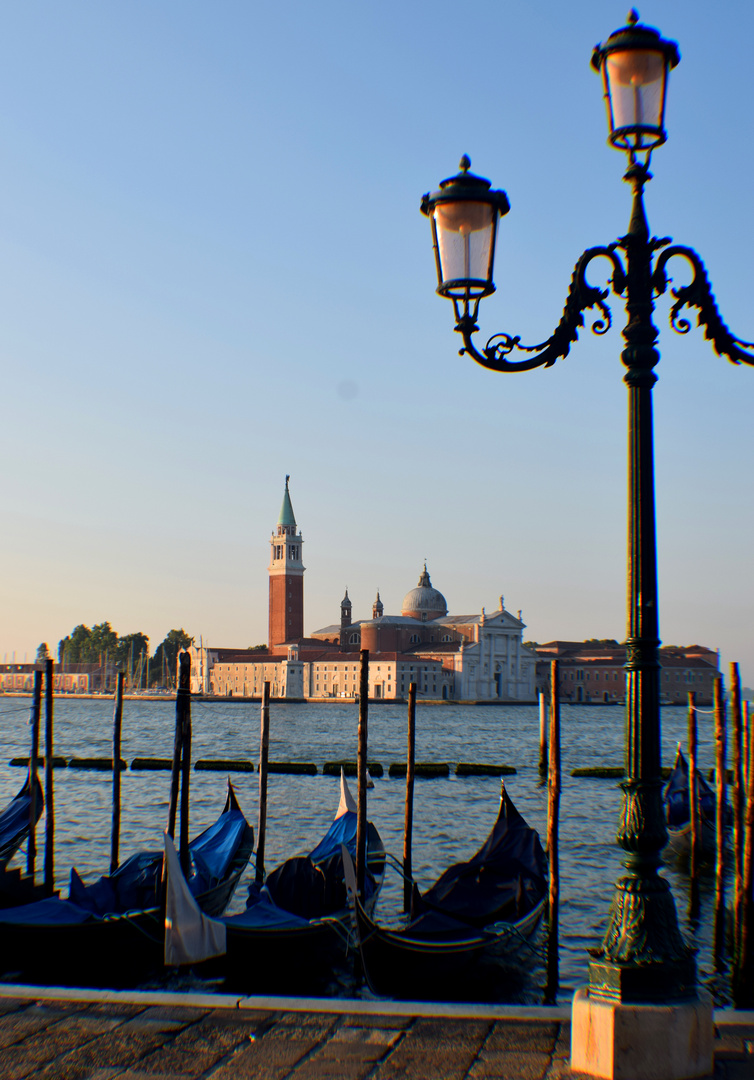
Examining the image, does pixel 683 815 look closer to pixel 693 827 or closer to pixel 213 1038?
pixel 693 827

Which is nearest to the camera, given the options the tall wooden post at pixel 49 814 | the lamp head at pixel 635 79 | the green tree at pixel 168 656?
the lamp head at pixel 635 79

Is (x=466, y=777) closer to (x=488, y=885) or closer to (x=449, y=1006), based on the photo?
(x=488, y=885)

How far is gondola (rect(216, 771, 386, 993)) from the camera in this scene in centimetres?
736

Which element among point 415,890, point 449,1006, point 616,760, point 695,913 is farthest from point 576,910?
point 616,760

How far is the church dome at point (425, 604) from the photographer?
297 ft

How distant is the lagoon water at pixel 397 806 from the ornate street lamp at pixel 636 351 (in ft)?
14.3

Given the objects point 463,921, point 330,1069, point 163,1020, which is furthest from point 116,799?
point 330,1069

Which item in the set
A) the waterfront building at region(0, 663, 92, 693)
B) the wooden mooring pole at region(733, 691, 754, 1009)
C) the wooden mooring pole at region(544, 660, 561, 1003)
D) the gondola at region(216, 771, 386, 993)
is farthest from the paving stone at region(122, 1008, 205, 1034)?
the waterfront building at region(0, 663, 92, 693)

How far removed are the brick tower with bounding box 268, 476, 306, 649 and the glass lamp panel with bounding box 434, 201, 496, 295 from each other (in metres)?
82.9

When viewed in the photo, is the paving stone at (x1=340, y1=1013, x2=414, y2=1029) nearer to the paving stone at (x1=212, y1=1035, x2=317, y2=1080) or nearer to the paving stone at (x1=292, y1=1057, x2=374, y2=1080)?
the paving stone at (x1=212, y1=1035, x2=317, y2=1080)

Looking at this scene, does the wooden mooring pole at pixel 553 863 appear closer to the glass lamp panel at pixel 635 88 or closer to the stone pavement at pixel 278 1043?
the stone pavement at pixel 278 1043

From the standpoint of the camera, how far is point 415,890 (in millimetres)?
7738

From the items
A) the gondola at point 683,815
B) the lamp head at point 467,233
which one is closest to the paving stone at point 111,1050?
the lamp head at point 467,233

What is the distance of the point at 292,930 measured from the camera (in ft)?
24.5
